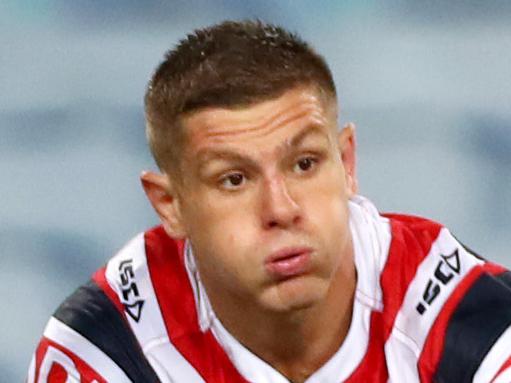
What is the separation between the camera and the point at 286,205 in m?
1.96

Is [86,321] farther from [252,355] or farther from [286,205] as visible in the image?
[286,205]

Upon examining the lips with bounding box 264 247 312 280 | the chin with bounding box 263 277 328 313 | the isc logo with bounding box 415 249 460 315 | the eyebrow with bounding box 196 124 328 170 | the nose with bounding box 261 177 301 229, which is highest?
the eyebrow with bounding box 196 124 328 170

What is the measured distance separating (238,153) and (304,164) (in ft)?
0.27

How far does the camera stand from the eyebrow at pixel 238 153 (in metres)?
2.01

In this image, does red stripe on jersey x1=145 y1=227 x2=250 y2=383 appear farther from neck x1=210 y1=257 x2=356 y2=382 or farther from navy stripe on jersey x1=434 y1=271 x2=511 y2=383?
navy stripe on jersey x1=434 y1=271 x2=511 y2=383

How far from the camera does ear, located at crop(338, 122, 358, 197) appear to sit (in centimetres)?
213

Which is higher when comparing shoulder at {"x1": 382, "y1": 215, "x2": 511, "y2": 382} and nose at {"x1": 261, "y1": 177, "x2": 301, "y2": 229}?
nose at {"x1": 261, "y1": 177, "x2": 301, "y2": 229}

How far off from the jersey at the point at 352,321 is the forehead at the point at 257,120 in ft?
0.76

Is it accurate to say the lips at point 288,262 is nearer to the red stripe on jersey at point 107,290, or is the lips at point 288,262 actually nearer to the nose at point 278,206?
the nose at point 278,206

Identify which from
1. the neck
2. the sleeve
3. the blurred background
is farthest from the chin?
the blurred background

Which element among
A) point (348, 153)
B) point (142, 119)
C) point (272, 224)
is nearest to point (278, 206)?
point (272, 224)

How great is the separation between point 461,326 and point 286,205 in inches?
11.8

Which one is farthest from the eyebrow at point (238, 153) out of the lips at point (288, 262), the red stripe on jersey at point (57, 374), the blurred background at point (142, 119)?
the blurred background at point (142, 119)

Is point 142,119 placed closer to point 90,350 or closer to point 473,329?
point 90,350
